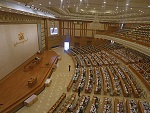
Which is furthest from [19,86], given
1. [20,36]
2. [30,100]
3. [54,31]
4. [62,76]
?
[54,31]

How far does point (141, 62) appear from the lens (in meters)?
14.2

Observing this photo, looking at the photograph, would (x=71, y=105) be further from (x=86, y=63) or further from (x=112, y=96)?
(x=86, y=63)

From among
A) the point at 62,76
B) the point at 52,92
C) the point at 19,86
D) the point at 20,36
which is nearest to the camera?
the point at 52,92

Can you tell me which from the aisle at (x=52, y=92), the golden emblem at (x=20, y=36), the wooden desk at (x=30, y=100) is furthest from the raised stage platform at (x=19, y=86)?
the golden emblem at (x=20, y=36)

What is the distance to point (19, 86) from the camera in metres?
9.36

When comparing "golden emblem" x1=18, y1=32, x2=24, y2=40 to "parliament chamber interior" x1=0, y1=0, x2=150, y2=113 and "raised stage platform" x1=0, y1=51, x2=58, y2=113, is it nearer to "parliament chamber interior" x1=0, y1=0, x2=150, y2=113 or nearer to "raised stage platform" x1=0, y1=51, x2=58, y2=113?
"parliament chamber interior" x1=0, y1=0, x2=150, y2=113

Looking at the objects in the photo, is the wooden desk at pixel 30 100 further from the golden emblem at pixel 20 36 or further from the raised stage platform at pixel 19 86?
the golden emblem at pixel 20 36

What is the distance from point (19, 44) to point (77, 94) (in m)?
6.77

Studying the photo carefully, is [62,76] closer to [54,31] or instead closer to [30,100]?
[30,100]

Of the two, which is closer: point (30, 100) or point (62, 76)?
point (30, 100)

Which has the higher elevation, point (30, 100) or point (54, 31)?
point (54, 31)

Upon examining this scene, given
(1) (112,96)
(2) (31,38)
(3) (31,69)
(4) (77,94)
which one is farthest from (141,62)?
(2) (31,38)

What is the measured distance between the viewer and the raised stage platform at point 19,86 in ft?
24.5

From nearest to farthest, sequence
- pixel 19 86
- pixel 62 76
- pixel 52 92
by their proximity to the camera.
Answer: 1. pixel 52 92
2. pixel 19 86
3. pixel 62 76
